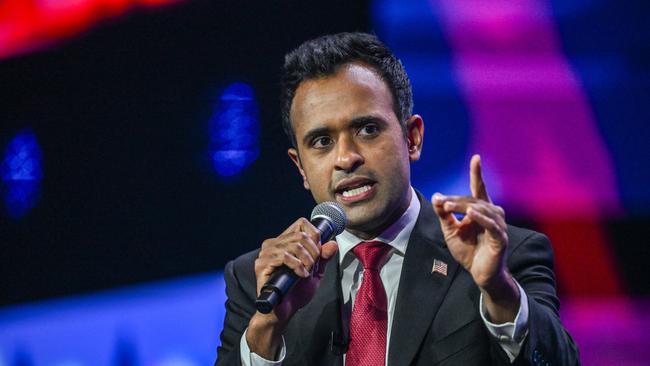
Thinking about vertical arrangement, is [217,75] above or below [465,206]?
above

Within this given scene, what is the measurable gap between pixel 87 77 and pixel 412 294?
6.07 feet

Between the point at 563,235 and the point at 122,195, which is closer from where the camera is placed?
the point at 563,235

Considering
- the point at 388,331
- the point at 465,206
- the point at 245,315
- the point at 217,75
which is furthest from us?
the point at 217,75

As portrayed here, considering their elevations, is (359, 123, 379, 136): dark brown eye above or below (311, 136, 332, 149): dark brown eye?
above

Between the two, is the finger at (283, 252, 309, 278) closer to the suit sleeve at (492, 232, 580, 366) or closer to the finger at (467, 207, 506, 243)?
the finger at (467, 207, 506, 243)

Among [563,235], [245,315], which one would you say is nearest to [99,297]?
[245,315]

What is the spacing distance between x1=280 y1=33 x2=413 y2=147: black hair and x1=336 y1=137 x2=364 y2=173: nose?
8.8 inches

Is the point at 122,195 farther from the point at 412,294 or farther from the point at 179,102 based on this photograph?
the point at 412,294

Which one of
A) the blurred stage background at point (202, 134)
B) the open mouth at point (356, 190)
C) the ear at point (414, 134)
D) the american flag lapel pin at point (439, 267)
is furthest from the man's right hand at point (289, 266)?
the blurred stage background at point (202, 134)

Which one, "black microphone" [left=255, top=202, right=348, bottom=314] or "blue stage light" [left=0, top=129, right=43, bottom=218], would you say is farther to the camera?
"blue stage light" [left=0, top=129, right=43, bottom=218]

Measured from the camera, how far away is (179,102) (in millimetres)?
3139

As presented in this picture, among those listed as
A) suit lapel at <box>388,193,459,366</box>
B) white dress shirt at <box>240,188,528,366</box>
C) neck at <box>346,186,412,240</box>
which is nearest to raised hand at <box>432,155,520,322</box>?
suit lapel at <box>388,193,459,366</box>

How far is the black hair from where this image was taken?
2162 mm

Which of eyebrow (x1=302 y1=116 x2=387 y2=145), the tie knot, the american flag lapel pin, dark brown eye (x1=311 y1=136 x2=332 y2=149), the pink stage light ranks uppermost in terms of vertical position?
the pink stage light
